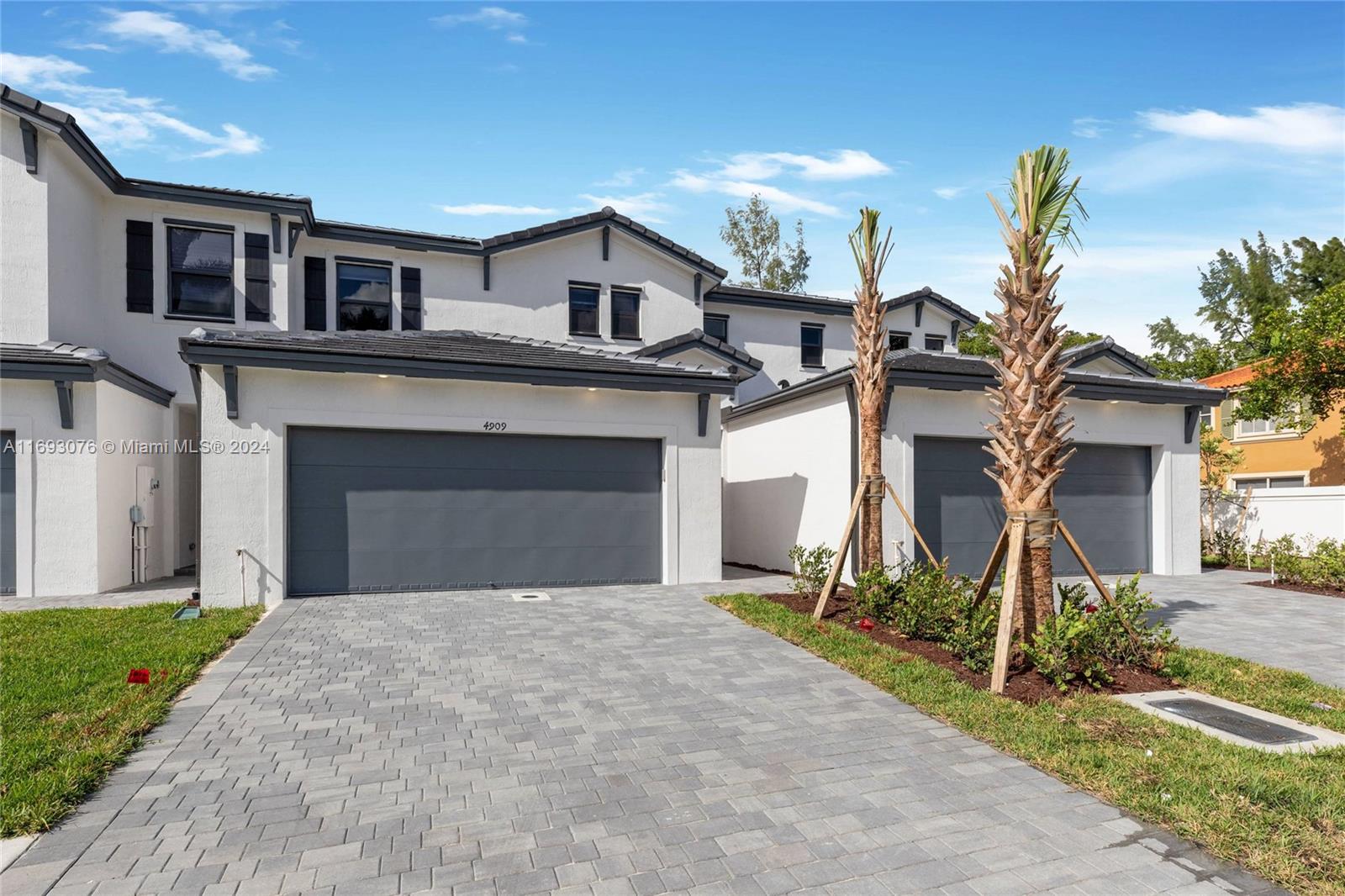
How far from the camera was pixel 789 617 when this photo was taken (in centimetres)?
956

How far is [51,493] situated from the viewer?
1117 centimetres

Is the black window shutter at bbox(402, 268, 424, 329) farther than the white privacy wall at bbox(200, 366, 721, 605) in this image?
Yes

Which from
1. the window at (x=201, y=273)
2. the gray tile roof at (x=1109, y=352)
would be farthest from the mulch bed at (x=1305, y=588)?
the window at (x=201, y=273)

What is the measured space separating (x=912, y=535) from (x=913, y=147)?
6.87 m

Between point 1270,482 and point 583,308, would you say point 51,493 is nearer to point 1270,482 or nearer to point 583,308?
point 583,308

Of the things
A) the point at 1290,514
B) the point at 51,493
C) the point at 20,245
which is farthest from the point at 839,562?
the point at 20,245

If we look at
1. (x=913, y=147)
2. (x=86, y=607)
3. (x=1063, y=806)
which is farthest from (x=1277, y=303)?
(x=86, y=607)

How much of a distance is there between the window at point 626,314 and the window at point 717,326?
2892 millimetres

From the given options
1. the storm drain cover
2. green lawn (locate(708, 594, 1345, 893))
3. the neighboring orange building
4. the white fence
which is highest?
the neighboring orange building

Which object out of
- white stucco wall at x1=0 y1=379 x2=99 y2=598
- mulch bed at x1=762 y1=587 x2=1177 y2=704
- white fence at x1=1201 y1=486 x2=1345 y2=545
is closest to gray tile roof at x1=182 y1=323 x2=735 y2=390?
white stucco wall at x1=0 y1=379 x2=99 y2=598

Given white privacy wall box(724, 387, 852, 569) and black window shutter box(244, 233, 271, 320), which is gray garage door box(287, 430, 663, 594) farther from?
black window shutter box(244, 233, 271, 320)

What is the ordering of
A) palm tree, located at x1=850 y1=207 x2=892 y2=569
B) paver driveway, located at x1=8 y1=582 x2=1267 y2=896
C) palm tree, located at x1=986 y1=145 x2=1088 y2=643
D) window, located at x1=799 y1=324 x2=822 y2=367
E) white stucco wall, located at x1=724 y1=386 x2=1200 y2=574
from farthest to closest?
1. window, located at x1=799 y1=324 x2=822 y2=367
2. white stucco wall, located at x1=724 y1=386 x2=1200 y2=574
3. palm tree, located at x1=850 y1=207 x2=892 y2=569
4. palm tree, located at x1=986 y1=145 x2=1088 y2=643
5. paver driveway, located at x1=8 y1=582 x2=1267 y2=896

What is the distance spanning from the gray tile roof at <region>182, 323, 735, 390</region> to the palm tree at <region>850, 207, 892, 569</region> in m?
3.31

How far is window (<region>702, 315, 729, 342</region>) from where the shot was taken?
2184 cm
